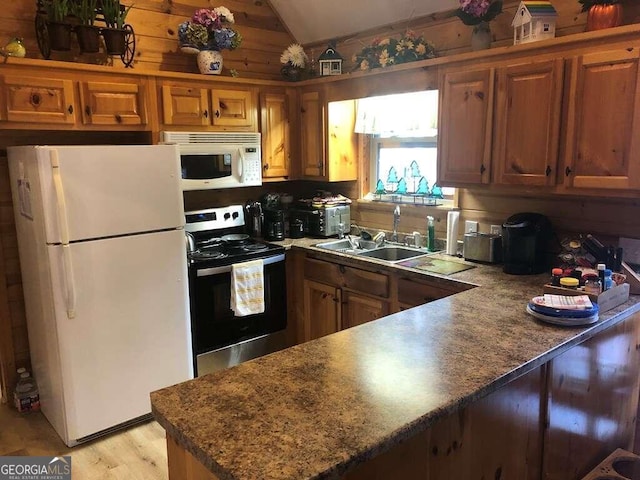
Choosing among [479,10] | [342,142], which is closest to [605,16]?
[479,10]

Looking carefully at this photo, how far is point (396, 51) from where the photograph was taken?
10.3 feet

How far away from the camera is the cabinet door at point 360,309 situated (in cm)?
306

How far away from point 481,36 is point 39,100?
240 cm

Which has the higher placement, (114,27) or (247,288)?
(114,27)

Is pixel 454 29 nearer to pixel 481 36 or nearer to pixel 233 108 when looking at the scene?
pixel 481 36

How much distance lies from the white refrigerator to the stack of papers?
1.94m

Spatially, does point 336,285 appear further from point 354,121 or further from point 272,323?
point 354,121

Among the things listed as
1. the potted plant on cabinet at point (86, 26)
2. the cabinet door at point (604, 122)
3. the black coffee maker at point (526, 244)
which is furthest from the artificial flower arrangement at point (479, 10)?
the potted plant on cabinet at point (86, 26)

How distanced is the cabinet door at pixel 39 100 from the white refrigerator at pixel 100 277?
0.21 meters

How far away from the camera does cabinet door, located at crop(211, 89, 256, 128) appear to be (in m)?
3.42

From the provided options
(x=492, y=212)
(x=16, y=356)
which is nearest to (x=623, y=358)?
(x=492, y=212)

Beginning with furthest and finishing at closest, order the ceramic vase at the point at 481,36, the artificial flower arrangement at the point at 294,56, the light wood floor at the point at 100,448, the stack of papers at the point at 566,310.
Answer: the artificial flower arrangement at the point at 294,56 < the ceramic vase at the point at 481,36 < the light wood floor at the point at 100,448 < the stack of papers at the point at 566,310

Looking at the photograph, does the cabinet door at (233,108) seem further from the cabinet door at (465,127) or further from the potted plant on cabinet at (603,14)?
the potted plant on cabinet at (603,14)

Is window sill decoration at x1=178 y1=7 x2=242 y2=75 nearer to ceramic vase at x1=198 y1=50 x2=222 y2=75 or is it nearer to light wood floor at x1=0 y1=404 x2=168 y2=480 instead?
ceramic vase at x1=198 y1=50 x2=222 y2=75
